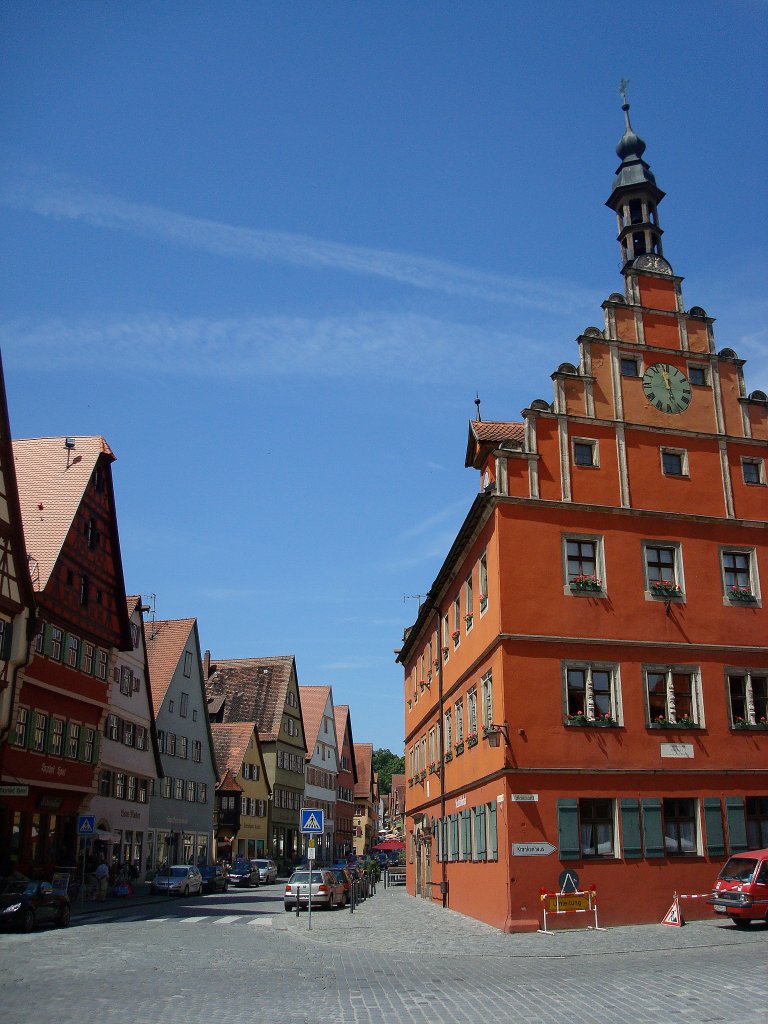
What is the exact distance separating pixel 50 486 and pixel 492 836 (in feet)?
85.8

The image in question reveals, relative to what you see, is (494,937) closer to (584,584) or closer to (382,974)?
(382,974)

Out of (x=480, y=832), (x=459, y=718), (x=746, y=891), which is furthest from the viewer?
(x=459, y=718)

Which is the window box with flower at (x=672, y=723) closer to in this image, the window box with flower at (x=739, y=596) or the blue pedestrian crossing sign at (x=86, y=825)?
the window box with flower at (x=739, y=596)

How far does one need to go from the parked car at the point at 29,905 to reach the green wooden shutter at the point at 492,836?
475 inches

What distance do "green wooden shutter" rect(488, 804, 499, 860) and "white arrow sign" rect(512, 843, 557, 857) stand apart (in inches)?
53.6

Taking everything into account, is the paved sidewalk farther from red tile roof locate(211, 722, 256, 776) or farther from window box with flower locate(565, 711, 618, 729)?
red tile roof locate(211, 722, 256, 776)

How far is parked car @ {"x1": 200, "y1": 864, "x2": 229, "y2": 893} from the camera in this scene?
48.0 meters

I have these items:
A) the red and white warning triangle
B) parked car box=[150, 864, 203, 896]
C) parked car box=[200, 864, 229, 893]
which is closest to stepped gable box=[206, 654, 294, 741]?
parked car box=[200, 864, 229, 893]

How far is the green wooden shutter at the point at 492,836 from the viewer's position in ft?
86.4

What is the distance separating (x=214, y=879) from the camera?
49031mm

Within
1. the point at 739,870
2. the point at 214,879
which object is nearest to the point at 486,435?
the point at 739,870

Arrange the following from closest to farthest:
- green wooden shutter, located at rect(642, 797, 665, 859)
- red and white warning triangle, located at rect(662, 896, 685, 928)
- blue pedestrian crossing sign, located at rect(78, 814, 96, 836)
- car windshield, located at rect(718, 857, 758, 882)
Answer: car windshield, located at rect(718, 857, 758, 882) < red and white warning triangle, located at rect(662, 896, 685, 928) < green wooden shutter, located at rect(642, 797, 665, 859) < blue pedestrian crossing sign, located at rect(78, 814, 96, 836)

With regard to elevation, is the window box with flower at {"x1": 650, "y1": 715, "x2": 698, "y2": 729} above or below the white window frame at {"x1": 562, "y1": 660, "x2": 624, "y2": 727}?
below

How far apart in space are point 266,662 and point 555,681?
58.1 meters
